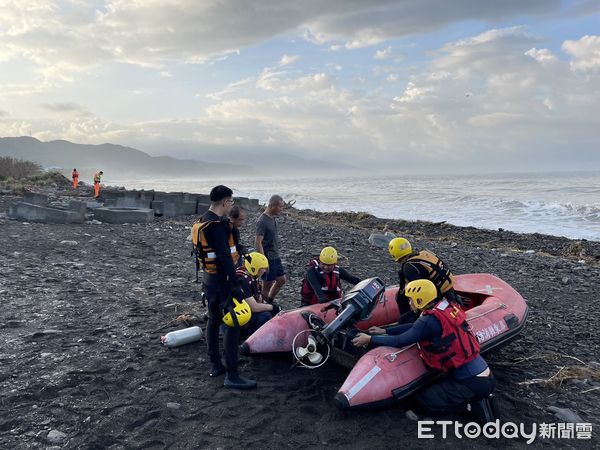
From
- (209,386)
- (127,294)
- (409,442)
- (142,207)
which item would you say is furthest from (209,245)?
(142,207)

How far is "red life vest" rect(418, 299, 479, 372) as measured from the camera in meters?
3.38

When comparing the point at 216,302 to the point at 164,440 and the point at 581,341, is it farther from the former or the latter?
the point at 581,341

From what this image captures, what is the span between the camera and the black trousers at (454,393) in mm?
3420

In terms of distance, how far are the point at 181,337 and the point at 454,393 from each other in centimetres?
263

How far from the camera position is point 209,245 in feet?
11.9

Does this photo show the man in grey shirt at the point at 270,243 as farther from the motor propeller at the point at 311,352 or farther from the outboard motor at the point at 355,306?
the outboard motor at the point at 355,306

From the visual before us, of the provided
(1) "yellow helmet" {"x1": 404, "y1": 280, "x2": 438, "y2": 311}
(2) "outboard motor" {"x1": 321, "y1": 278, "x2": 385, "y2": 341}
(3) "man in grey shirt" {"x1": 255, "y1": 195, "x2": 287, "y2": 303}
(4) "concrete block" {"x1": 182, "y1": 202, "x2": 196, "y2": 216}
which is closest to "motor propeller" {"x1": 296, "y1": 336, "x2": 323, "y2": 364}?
(2) "outboard motor" {"x1": 321, "y1": 278, "x2": 385, "y2": 341}

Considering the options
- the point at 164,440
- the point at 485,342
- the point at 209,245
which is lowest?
the point at 164,440

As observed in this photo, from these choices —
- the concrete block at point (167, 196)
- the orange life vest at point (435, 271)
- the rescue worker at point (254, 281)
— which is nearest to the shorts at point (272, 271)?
the rescue worker at point (254, 281)

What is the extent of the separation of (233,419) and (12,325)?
2.95 meters

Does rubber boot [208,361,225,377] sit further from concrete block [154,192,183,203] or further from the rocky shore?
concrete block [154,192,183,203]

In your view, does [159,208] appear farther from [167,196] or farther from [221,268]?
[221,268]

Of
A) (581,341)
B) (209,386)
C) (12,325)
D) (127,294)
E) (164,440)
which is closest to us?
(164,440)

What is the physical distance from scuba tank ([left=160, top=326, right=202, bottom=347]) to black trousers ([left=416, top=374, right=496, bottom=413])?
91.1 inches
